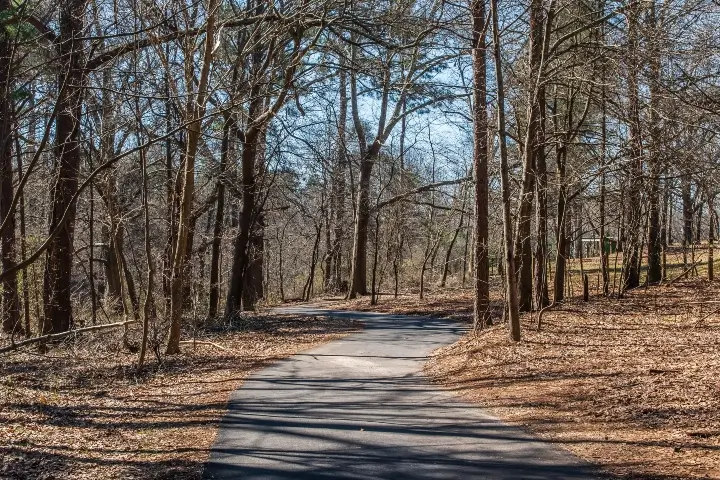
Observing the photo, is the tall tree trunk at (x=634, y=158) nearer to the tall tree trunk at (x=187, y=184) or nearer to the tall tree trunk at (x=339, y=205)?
the tall tree trunk at (x=187, y=184)

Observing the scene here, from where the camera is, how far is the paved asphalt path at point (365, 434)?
6520mm

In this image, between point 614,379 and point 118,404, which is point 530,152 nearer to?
point 614,379

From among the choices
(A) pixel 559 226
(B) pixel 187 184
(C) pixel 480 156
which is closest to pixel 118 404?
(B) pixel 187 184

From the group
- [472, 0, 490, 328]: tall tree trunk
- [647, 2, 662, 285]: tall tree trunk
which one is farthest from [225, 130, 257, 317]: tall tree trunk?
[647, 2, 662, 285]: tall tree trunk

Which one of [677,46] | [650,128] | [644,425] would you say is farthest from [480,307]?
[644,425]

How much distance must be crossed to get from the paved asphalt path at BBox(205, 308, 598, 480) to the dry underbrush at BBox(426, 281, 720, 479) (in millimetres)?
488

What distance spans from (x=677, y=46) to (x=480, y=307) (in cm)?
664

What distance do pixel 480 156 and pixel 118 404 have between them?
8.80 meters

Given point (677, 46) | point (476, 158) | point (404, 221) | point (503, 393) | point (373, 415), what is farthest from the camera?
point (404, 221)

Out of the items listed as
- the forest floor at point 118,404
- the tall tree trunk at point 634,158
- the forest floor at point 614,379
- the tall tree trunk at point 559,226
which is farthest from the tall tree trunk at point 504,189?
the forest floor at point 118,404

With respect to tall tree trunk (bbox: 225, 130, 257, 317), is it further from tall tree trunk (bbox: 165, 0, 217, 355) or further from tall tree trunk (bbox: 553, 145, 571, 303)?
tall tree trunk (bbox: 553, 145, 571, 303)

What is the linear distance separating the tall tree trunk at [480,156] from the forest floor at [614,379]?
39.2 inches

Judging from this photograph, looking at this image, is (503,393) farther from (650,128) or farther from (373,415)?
(650,128)

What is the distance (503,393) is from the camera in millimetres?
10039
